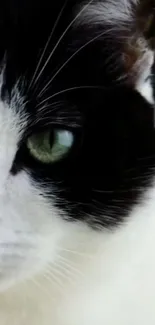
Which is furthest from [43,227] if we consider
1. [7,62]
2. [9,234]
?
[7,62]

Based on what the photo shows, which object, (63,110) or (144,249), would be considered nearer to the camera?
(63,110)

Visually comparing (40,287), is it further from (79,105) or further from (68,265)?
(79,105)

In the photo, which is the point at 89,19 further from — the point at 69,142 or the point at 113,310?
the point at 113,310

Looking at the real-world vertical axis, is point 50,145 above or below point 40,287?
above

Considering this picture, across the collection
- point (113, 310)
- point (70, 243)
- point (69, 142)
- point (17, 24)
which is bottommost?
point (113, 310)

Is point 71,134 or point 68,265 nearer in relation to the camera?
point 71,134

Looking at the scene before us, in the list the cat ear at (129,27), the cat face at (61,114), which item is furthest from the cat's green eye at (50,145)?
the cat ear at (129,27)

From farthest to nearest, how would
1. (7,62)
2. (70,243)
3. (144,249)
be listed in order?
(144,249), (70,243), (7,62)

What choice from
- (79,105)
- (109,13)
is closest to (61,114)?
(79,105)
